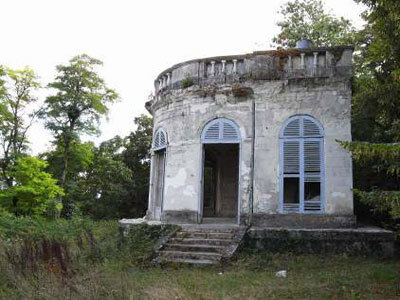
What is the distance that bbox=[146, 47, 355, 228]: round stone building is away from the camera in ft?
35.1

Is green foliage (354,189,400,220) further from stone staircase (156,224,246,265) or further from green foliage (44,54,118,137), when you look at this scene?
green foliage (44,54,118,137)

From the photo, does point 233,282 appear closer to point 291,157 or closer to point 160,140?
point 291,157

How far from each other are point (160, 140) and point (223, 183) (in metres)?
4.24

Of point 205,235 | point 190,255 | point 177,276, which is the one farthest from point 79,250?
point 205,235

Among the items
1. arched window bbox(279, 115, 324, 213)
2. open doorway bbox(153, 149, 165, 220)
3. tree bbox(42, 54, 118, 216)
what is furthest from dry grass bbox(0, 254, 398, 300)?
tree bbox(42, 54, 118, 216)

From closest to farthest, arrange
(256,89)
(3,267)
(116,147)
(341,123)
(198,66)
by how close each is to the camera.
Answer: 1. (3,267)
2. (341,123)
3. (256,89)
4. (198,66)
5. (116,147)

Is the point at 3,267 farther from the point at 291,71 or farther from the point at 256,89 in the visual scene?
the point at 291,71

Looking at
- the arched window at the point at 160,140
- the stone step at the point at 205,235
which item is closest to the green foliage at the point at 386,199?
the stone step at the point at 205,235

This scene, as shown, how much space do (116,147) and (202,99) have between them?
57.8 ft

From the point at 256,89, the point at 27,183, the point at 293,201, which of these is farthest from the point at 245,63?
the point at 27,183

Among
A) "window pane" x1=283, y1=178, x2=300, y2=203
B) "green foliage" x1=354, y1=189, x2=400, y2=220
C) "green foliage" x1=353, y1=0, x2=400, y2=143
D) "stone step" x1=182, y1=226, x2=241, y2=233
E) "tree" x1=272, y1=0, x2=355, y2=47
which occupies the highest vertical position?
"tree" x1=272, y1=0, x2=355, y2=47

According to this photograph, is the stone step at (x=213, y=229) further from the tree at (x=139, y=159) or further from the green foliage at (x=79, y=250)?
the tree at (x=139, y=159)

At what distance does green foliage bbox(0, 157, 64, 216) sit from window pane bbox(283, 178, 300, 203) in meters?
16.0

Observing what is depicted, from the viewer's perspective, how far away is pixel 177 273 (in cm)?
819
